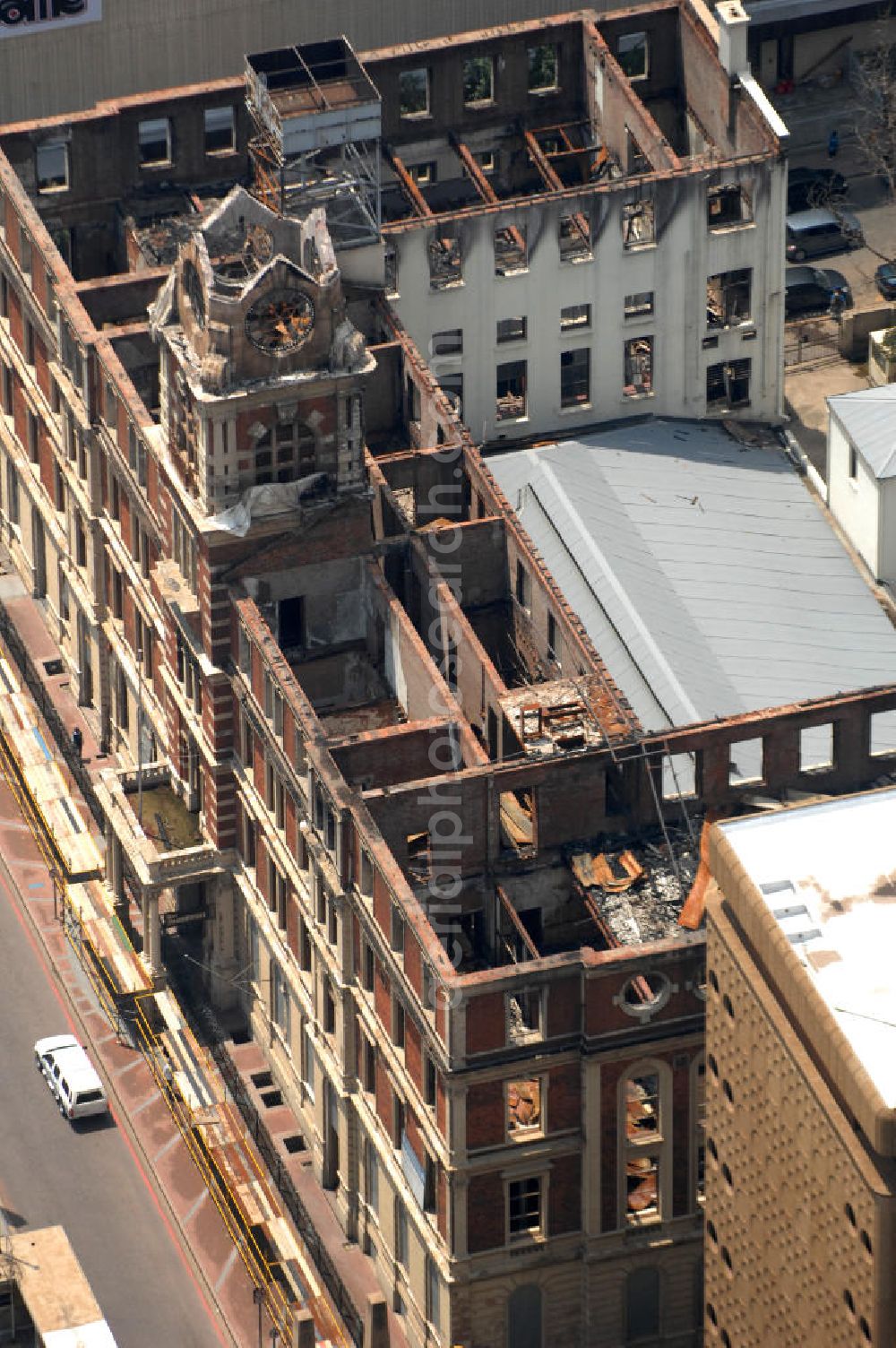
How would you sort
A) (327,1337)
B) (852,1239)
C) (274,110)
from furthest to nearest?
(274,110) → (327,1337) → (852,1239)

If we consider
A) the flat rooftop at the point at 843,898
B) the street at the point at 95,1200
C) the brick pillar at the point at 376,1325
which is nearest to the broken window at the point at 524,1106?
the brick pillar at the point at 376,1325

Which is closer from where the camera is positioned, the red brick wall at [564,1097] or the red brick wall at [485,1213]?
the red brick wall at [564,1097]

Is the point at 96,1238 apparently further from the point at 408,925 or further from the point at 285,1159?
the point at 408,925

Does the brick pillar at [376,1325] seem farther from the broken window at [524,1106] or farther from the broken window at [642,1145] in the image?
the broken window at [642,1145]

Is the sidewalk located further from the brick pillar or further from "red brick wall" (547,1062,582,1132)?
"red brick wall" (547,1062,582,1132)

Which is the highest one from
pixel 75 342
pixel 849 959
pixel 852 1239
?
pixel 75 342

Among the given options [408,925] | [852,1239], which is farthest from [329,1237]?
[852,1239]
